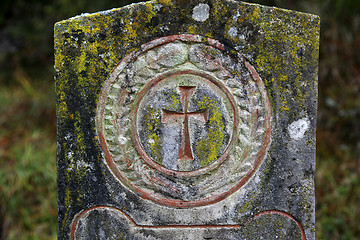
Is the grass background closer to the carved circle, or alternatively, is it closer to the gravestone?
the gravestone

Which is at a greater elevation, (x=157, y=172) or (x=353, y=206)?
(x=157, y=172)

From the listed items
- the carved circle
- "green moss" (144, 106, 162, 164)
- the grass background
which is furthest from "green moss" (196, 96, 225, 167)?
the grass background

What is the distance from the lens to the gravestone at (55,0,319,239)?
2.55 meters

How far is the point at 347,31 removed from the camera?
21.0 feet

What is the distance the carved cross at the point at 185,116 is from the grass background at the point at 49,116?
8.05 ft

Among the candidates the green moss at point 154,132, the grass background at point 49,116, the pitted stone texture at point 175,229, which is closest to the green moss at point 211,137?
the green moss at point 154,132

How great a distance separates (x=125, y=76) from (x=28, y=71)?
5.15 metres

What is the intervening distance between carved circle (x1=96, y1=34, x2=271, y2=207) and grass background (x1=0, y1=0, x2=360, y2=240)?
2.29 metres

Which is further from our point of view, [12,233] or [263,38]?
[12,233]

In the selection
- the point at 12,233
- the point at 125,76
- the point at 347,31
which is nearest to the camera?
the point at 125,76

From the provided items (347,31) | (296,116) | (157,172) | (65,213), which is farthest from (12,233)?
(347,31)

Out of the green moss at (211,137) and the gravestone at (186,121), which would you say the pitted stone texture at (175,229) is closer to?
the gravestone at (186,121)

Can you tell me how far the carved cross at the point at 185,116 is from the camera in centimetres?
259

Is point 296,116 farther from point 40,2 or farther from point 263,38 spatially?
point 40,2
